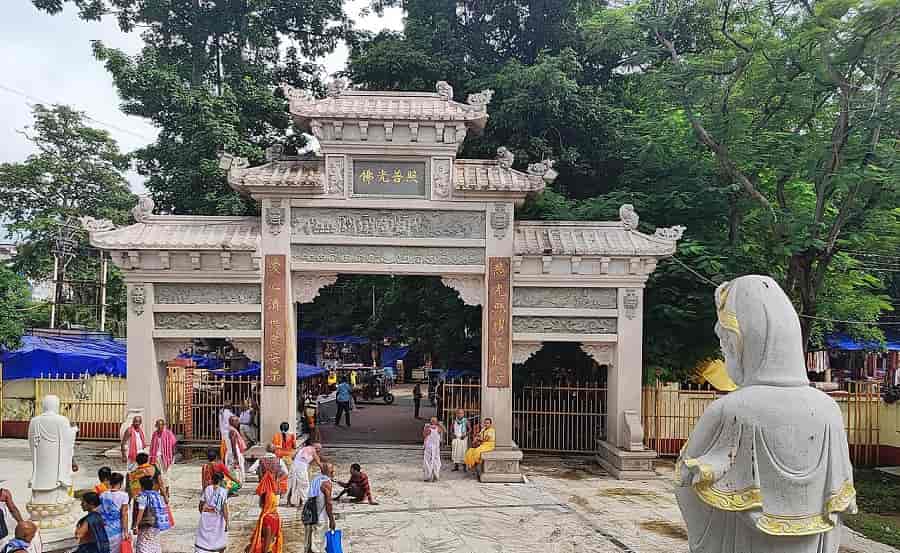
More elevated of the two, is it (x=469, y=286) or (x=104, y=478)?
(x=469, y=286)

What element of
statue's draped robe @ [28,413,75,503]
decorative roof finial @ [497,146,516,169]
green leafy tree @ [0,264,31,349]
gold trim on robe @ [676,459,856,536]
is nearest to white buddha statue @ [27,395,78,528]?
statue's draped robe @ [28,413,75,503]

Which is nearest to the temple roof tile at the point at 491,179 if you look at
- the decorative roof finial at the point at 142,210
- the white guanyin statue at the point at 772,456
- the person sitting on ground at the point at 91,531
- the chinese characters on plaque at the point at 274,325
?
the chinese characters on plaque at the point at 274,325

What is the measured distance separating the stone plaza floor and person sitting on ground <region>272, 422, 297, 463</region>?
2.73 ft

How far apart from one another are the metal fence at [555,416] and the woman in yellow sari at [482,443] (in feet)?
6.14

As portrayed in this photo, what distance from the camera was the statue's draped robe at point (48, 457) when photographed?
343 inches

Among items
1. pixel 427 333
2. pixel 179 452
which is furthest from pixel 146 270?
pixel 427 333

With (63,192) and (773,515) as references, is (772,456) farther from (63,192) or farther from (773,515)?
(63,192)

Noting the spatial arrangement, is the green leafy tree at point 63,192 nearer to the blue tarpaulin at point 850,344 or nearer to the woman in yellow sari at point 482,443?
the woman in yellow sari at point 482,443

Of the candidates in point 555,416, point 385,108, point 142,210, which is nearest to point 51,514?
point 142,210

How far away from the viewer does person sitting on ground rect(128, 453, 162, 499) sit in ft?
24.6

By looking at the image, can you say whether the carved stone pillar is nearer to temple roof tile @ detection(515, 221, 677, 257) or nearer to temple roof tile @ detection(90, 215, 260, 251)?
temple roof tile @ detection(515, 221, 677, 257)

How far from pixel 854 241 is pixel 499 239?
6.79 metres

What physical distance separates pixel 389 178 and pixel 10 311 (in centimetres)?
1124

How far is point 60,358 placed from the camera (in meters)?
16.4
